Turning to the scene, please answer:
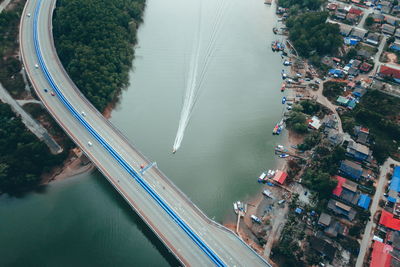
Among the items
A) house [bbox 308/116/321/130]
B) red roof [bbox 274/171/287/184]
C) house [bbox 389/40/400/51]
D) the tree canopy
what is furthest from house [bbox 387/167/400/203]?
house [bbox 389/40/400/51]

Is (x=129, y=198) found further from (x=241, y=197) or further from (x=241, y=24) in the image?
(x=241, y=24)

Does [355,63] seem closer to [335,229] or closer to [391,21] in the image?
[391,21]

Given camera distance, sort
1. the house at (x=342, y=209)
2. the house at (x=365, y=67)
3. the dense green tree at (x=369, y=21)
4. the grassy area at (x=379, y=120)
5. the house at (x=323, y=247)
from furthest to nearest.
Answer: the dense green tree at (x=369, y=21)
the house at (x=365, y=67)
the grassy area at (x=379, y=120)
the house at (x=342, y=209)
the house at (x=323, y=247)

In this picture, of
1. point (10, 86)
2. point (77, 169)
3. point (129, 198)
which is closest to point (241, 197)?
point (129, 198)

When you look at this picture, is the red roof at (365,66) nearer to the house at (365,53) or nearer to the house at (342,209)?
the house at (365,53)

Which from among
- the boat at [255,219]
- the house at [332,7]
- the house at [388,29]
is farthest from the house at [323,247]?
the house at [332,7]
